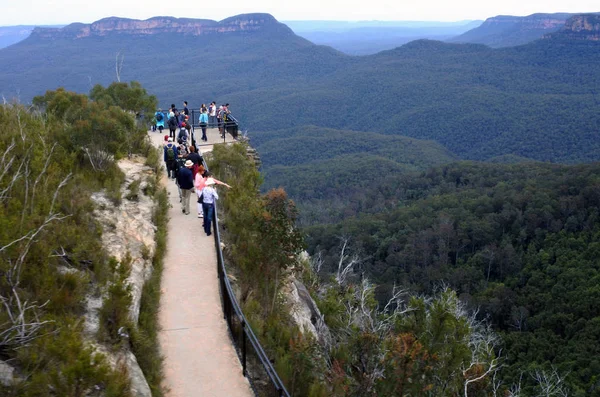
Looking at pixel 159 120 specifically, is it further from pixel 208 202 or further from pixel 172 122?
pixel 208 202

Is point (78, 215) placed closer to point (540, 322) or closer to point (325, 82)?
point (540, 322)

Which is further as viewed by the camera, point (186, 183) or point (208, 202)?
point (186, 183)

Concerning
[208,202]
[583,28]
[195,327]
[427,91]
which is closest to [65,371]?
[195,327]

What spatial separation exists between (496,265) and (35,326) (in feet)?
147

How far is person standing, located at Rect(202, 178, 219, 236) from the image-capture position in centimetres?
1097

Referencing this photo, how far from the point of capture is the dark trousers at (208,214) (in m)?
11.1

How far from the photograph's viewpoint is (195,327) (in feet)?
26.4

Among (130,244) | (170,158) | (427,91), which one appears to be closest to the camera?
(130,244)

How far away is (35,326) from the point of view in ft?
18.2

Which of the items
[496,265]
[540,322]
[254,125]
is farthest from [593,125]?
[540,322]

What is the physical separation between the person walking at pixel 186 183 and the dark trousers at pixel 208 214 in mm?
1276

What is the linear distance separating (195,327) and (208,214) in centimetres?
360

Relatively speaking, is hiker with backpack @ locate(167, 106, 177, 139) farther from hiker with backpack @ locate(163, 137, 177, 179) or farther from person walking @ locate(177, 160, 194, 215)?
person walking @ locate(177, 160, 194, 215)

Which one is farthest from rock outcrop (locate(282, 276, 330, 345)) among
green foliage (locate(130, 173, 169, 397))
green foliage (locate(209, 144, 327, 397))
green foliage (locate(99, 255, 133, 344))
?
green foliage (locate(99, 255, 133, 344))
